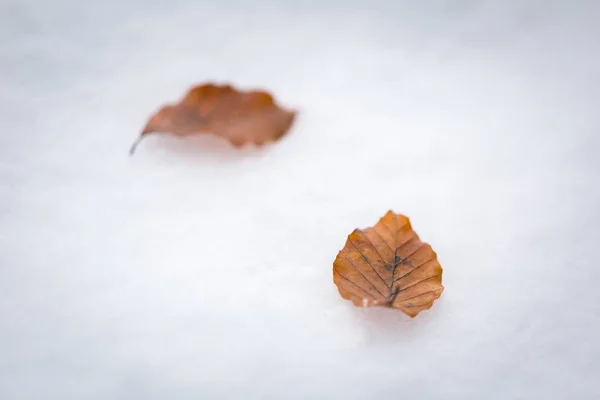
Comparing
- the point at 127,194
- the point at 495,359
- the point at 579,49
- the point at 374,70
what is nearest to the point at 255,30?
the point at 374,70

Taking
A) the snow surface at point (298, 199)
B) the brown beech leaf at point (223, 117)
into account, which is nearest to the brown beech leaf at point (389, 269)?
the snow surface at point (298, 199)

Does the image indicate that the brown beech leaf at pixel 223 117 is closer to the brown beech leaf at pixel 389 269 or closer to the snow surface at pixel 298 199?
the snow surface at pixel 298 199

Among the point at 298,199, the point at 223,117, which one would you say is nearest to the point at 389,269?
the point at 298,199

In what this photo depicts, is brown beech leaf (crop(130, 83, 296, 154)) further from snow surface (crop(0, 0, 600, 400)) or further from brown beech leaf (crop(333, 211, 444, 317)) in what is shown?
brown beech leaf (crop(333, 211, 444, 317))

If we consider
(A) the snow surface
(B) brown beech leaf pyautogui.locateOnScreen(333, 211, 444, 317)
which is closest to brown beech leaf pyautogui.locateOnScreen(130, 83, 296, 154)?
(A) the snow surface

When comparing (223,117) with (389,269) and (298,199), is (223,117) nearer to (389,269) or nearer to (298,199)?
(298,199)
